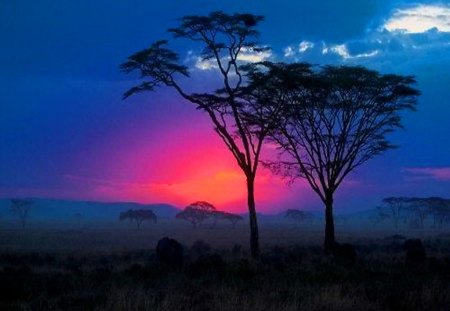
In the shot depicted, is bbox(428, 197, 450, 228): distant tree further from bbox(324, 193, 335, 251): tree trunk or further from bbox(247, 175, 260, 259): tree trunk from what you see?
bbox(247, 175, 260, 259): tree trunk

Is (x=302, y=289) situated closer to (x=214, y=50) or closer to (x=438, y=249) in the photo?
(x=214, y=50)

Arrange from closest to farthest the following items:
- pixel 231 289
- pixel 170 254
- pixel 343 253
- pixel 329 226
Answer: pixel 231 289 → pixel 170 254 → pixel 343 253 → pixel 329 226

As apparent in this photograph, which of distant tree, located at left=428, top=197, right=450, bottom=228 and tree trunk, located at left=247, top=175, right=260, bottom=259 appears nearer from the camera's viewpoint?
tree trunk, located at left=247, top=175, right=260, bottom=259

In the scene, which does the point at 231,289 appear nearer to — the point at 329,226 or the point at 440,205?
the point at 329,226

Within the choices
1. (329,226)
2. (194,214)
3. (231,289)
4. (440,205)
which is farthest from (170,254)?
(194,214)

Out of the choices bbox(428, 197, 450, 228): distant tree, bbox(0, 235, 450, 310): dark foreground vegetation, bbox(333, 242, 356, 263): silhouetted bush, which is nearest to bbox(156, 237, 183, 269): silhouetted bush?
bbox(0, 235, 450, 310): dark foreground vegetation

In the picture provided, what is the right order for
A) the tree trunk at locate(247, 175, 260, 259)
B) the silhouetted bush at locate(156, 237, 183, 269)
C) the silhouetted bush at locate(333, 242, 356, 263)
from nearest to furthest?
the silhouetted bush at locate(156, 237, 183, 269) < the silhouetted bush at locate(333, 242, 356, 263) < the tree trunk at locate(247, 175, 260, 259)

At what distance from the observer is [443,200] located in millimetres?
113812

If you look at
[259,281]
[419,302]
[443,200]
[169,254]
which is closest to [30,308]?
[259,281]

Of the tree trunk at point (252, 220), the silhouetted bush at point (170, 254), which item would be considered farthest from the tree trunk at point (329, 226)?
the silhouetted bush at point (170, 254)

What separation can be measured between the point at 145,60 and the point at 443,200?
334 ft

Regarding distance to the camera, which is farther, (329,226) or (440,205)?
(440,205)

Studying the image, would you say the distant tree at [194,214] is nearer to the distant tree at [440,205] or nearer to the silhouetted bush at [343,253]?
the distant tree at [440,205]

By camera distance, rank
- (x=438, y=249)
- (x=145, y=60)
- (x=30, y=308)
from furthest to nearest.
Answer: (x=438, y=249)
(x=145, y=60)
(x=30, y=308)
